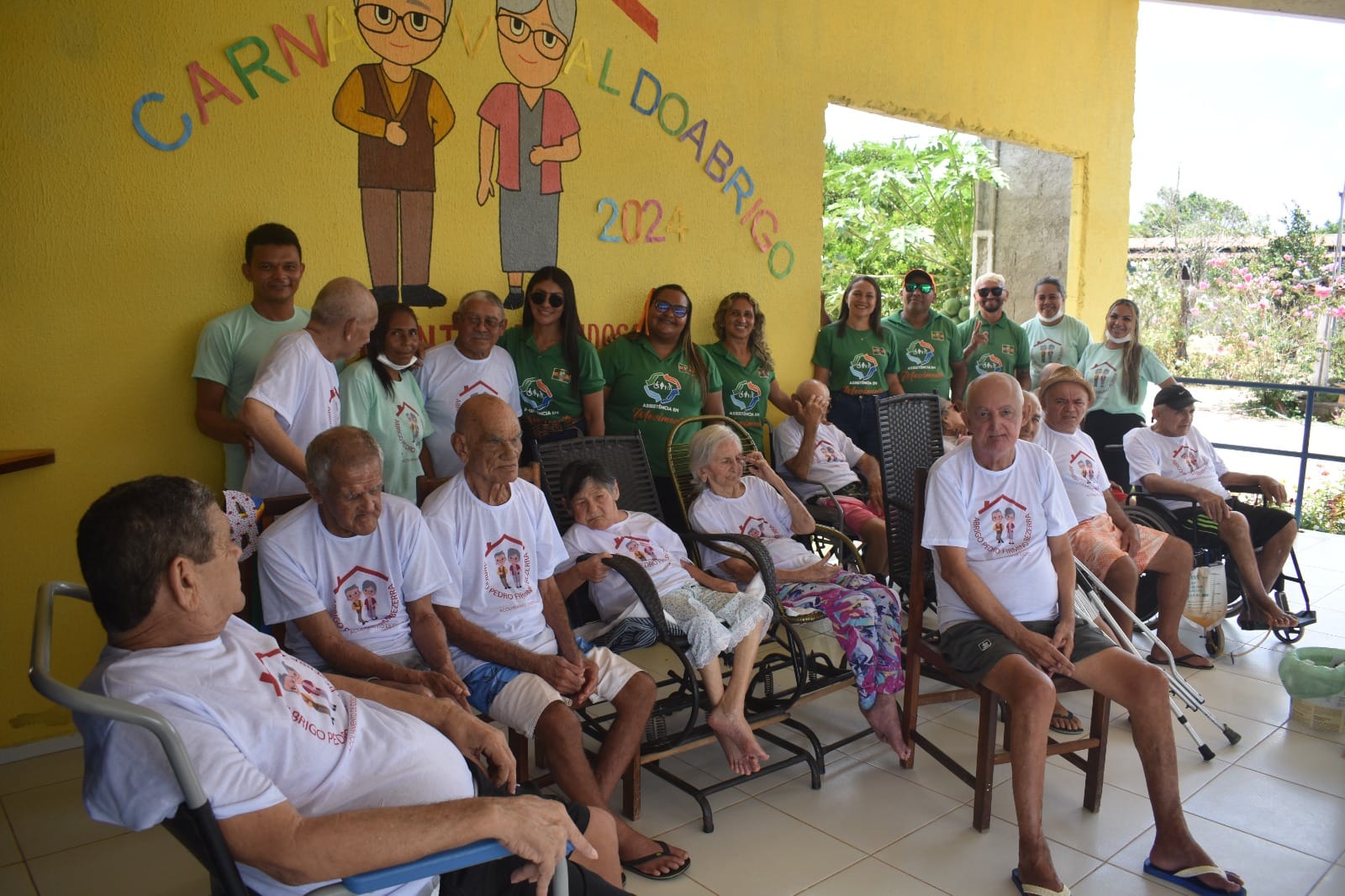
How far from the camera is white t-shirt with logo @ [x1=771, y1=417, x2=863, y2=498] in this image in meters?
4.68

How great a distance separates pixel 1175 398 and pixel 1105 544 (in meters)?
1.10

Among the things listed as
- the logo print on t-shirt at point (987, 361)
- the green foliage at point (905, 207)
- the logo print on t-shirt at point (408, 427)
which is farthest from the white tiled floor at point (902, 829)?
the green foliage at point (905, 207)

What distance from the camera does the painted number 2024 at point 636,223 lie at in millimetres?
4453

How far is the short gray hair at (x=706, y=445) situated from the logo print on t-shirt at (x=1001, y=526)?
105cm

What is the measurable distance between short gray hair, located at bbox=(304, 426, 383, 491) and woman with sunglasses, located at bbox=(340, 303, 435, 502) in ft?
2.80

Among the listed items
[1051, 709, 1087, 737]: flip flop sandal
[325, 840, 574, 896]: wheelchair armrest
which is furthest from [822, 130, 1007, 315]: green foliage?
[325, 840, 574, 896]: wheelchair armrest

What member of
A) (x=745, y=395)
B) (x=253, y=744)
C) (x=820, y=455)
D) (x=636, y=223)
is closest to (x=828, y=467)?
(x=820, y=455)

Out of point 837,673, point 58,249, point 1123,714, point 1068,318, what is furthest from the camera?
point 1068,318

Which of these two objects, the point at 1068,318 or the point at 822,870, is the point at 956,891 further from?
the point at 1068,318

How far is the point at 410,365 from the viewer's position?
3.46m

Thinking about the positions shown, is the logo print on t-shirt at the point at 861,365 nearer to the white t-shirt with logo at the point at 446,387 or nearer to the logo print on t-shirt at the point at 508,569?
the white t-shirt with logo at the point at 446,387

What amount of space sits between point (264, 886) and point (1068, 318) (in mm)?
5920

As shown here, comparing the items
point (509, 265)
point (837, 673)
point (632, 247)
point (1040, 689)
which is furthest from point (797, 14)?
point (1040, 689)

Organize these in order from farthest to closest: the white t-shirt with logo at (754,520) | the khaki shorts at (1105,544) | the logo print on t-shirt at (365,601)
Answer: the khaki shorts at (1105,544) < the white t-shirt with logo at (754,520) < the logo print on t-shirt at (365,601)
